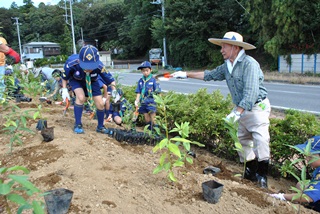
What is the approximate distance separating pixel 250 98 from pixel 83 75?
2.64 m

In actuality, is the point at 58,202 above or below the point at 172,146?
below

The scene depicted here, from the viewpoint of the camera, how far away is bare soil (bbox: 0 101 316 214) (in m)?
2.29

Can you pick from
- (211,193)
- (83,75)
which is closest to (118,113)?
(83,75)

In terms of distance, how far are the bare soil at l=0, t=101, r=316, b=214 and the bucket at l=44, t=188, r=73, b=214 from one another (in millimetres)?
97

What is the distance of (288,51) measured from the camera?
19.8m

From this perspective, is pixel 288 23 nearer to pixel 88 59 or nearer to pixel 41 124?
pixel 88 59

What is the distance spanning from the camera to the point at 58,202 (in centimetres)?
208

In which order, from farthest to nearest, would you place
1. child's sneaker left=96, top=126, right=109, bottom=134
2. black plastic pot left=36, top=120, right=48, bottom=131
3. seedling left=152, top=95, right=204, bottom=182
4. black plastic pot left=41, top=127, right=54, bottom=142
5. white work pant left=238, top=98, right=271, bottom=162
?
1. child's sneaker left=96, top=126, right=109, bottom=134
2. black plastic pot left=36, top=120, right=48, bottom=131
3. black plastic pot left=41, top=127, right=54, bottom=142
4. white work pant left=238, top=98, right=271, bottom=162
5. seedling left=152, top=95, right=204, bottom=182

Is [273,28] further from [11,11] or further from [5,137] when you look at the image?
[11,11]

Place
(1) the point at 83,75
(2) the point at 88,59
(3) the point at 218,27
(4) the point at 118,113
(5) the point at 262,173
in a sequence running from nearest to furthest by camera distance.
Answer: (5) the point at 262,173 < (2) the point at 88,59 < (1) the point at 83,75 < (4) the point at 118,113 < (3) the point at 218,27

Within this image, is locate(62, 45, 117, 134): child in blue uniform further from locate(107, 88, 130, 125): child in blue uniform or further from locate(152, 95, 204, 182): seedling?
locate(152, 95, 204, 182): seedling

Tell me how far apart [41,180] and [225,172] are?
206cm

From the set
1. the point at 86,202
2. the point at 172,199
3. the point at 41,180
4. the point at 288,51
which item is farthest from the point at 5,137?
the point at 288,51

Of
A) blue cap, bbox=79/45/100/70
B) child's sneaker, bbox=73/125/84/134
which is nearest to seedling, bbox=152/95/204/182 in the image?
blue cap, bbox=79/45/100/70
